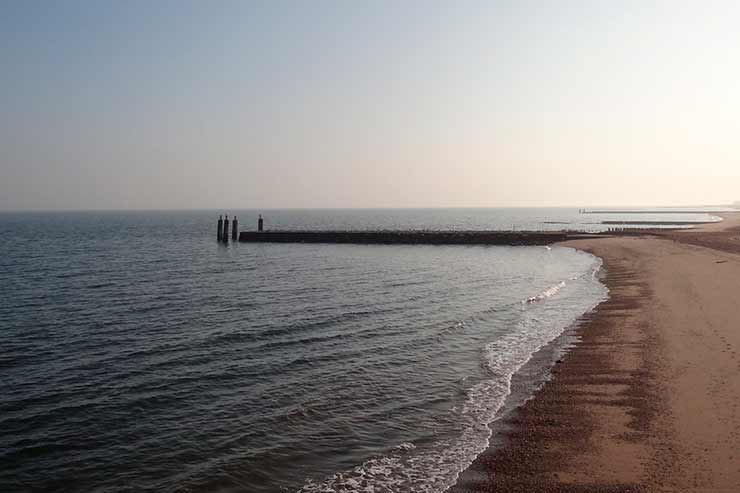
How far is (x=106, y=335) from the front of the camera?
74.6 ft

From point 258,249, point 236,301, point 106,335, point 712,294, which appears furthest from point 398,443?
point 258,249

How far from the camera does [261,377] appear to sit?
56.2 ft

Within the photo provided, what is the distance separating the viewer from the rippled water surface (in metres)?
11.3

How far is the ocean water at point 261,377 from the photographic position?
11281 millimetres

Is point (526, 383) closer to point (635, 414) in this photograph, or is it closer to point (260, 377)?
point (635, 414)

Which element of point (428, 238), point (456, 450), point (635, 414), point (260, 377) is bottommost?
point (456, 450)

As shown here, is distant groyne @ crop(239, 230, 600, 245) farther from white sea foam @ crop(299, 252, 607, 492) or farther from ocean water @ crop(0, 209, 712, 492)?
white sea foam @ crop(299, 252, 607, 492)

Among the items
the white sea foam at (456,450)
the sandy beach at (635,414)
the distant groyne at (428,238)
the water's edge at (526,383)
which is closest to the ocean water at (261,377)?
the white sea foam at (456,450)

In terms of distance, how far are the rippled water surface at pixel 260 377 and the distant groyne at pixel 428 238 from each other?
39.5 m

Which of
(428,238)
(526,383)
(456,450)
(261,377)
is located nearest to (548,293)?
(526,383)

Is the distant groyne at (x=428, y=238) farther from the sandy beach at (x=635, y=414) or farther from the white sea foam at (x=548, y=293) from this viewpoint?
the sandy beach at (x=635, y=414)

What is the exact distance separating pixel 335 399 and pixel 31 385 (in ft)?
30.1

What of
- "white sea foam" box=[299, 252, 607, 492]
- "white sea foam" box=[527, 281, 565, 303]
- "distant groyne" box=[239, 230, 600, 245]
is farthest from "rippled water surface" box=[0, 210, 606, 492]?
"distant groyne" box=[239, 230, 600, 245]

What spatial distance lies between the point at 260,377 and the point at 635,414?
10.6 metres
